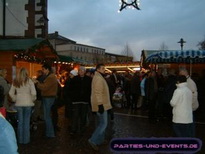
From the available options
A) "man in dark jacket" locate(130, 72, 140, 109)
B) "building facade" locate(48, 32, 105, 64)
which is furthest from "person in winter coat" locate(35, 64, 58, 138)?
"building facade" locate(48, 32, 105, 64)

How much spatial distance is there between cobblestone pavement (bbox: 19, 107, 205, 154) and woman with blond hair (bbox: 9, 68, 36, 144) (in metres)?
0.32

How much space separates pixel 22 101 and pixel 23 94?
6.9 inches

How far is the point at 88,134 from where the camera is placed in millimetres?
10289

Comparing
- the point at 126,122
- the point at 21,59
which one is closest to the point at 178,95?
the point at 126,122

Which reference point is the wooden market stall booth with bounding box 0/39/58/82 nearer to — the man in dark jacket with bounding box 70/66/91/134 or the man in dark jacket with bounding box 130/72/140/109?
the man in dark jacket with bounding box 130/72/140/109

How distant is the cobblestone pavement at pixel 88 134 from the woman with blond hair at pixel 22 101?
0.32 m

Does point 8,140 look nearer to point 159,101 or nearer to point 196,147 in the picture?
point 196,147

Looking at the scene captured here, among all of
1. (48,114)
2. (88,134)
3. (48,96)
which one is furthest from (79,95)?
(88,134)

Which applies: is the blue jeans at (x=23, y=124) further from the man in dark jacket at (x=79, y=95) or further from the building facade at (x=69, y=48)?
the building facade at (x=69, y=48)

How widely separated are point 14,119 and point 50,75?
5.20 feet

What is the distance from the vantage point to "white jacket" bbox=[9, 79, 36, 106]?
884 centimetres

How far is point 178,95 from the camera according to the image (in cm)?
705

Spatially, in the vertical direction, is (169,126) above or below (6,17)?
below

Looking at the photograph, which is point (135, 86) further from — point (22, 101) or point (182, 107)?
point (182, 107)
